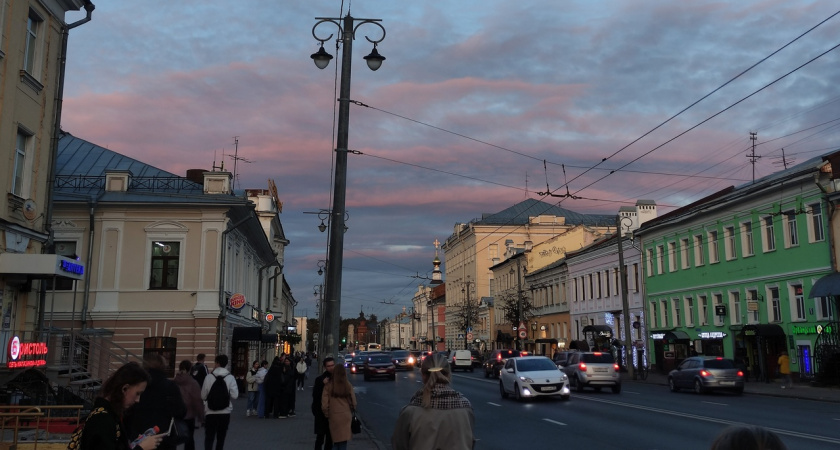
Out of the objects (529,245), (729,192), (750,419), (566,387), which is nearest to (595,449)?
(750,419)

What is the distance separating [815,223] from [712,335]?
9620 millimetres

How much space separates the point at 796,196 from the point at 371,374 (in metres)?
25.5

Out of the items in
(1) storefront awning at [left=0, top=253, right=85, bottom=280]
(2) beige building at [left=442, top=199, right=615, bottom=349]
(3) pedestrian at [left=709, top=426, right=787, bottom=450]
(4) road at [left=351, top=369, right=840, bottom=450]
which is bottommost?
(4) road at [left=351, top=369, right=840, bottom=450]

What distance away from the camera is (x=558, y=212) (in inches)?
3903

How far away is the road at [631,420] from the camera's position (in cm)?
1466

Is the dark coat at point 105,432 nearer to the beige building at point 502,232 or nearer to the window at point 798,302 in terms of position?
the window at point 798,302

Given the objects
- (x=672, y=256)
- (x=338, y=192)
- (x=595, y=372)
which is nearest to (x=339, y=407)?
(x=338, y=192)

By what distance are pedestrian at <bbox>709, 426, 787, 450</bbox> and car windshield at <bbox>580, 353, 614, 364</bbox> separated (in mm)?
29340

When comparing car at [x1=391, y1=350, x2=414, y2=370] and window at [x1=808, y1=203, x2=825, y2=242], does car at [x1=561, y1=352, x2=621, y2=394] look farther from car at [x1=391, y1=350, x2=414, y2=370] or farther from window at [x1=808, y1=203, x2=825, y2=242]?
car at [x1=391, y1=350, x2=414, y2=370]

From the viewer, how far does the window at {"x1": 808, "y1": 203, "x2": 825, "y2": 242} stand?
107 feet

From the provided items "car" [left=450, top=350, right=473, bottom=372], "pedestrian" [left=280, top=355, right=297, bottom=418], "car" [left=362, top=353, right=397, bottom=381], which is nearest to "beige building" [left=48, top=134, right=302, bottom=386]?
"pedestrian" [left=280, top=355, right=297, bottom=418]

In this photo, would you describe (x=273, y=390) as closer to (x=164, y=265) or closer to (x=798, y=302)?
(x=164, y=265)

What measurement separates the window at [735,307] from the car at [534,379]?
666 inches

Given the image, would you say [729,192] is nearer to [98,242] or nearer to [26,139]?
[98,242]
